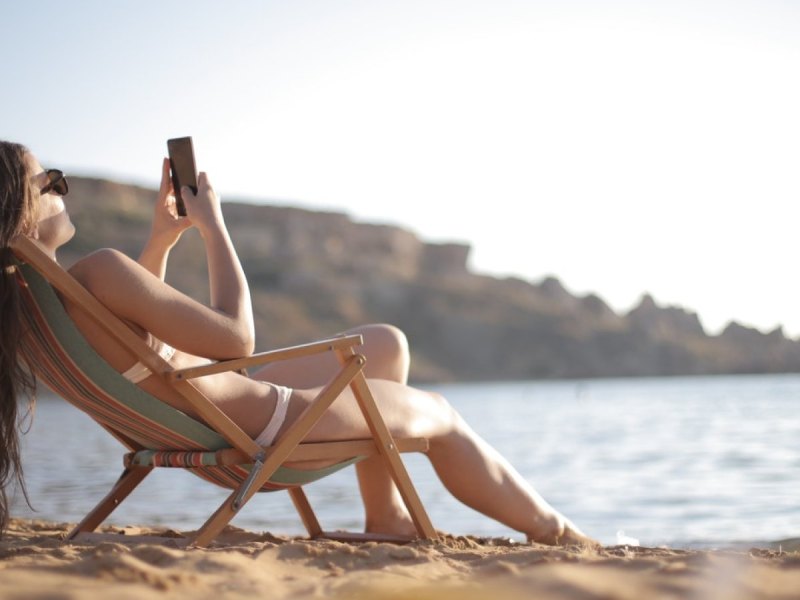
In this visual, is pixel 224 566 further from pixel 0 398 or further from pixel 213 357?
pixel 0 398

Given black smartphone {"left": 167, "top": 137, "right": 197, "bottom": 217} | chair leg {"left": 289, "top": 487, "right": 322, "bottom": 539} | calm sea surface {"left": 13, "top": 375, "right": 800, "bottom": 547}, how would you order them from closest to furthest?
black smartphone {"left": 167, "top": 137, "right": 197, "bottom": 217} → chair leg {"left": 289, "top": 487, "right": 322, "bottom": 539} → calm sea surface {"left": 13, "top": 375, "right": 800, "bottom": 547}

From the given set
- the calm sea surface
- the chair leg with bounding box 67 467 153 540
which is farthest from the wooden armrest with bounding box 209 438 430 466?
the calm sea surface

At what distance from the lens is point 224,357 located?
7.68 ft

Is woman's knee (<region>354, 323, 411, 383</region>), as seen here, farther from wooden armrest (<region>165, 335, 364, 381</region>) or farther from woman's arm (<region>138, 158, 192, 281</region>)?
woman's arm (<region>138, 158, 192, 281</region>)

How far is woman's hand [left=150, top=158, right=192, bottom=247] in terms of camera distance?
8.68ft

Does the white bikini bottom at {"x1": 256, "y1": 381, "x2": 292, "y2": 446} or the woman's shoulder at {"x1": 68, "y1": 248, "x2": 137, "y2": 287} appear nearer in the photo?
the woman's shoulder at {"x1": 68, "y1": 248, "x2": 137, "y2": 287}

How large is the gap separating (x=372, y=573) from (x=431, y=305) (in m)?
68.4

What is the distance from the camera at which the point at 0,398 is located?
7.75ft

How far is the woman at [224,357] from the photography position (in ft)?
7.43

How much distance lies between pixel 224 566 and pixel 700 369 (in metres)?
80.5

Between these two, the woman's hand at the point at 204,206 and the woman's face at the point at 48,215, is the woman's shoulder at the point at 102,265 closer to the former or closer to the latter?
the woman's face at the point at 48,215

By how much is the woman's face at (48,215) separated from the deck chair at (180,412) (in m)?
0.12

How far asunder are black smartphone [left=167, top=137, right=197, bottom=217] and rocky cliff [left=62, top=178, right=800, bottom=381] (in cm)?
5610

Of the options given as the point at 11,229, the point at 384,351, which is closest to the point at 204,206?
the point at 11,229
